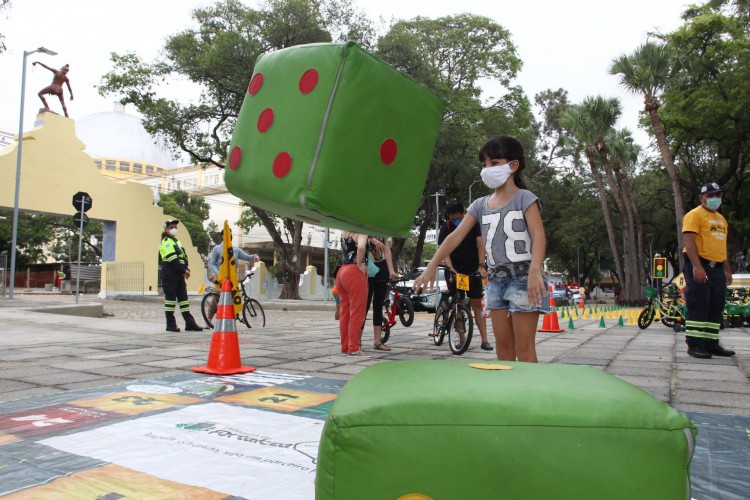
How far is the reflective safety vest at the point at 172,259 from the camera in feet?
27.9

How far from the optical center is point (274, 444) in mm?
2592

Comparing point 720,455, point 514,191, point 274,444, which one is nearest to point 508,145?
point 514,191

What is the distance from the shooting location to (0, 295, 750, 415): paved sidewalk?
13.4 ft

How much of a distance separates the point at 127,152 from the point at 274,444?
264ft

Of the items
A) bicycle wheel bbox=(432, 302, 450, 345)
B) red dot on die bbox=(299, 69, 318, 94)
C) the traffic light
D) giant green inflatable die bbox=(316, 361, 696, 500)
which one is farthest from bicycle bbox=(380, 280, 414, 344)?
the traffic light

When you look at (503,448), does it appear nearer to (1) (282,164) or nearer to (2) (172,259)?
(1) (282,164)

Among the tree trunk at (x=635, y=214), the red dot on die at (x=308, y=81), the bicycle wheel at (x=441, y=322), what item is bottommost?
the bicycle wheel at (x=441, y=322)

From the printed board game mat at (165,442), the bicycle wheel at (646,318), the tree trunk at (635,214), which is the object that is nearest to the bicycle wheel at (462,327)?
the printed board game mat at (165,442)

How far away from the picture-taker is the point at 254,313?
9.91 metres

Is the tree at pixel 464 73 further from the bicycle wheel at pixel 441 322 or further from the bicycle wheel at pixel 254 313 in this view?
the bicycle wheel at pixel 441 322

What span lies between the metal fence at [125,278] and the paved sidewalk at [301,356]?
1253cm

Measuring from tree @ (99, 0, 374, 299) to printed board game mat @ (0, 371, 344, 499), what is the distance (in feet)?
59.3

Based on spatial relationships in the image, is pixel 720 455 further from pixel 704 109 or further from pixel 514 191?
pixel 704 109

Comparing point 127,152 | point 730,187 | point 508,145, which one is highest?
point 127,152
